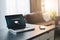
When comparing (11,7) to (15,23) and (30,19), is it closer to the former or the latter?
(30,19)

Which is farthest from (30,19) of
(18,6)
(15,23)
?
(15,23)

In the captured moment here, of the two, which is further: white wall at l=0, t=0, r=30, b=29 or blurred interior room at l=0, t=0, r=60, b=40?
white wall at l=0, t=0, r=30, b=29

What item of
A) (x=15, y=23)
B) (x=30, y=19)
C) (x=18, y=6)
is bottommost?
(x=30, y=19)

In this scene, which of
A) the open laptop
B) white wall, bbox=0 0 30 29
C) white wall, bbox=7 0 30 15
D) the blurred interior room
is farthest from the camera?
white wall, bbox=7 0 30 15

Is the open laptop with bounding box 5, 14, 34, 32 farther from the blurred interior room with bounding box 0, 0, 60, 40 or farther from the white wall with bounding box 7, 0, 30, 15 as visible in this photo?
the white wall with bounding box 7, 0, 30, 15

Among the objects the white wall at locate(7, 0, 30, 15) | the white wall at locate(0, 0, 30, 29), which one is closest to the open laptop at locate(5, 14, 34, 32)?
the white wall at locate(0, 0, 30, 29)

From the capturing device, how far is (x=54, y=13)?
18.9 feet

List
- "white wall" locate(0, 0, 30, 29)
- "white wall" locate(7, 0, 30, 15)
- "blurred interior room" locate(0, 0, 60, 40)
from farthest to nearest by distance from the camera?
"white wall" locate(7, 0, 30, 15) < "white wall" locate(0, 0, 30, 29) < "blurred interior room" locate(0, 0, 60, 40)

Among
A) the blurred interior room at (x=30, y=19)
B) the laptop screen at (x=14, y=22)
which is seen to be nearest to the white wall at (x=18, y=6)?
the blurred interior room at (x=30, y=19)

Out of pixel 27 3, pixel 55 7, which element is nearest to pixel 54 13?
pixel 55 7

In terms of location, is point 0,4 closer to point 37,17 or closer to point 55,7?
point 37,17

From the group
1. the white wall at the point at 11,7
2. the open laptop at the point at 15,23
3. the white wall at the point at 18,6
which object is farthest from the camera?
the white wall at the point at 18,6

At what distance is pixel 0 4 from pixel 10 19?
77.3 inches

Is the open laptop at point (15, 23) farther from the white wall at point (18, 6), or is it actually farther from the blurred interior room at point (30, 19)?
the white wall at point (18, 6)
